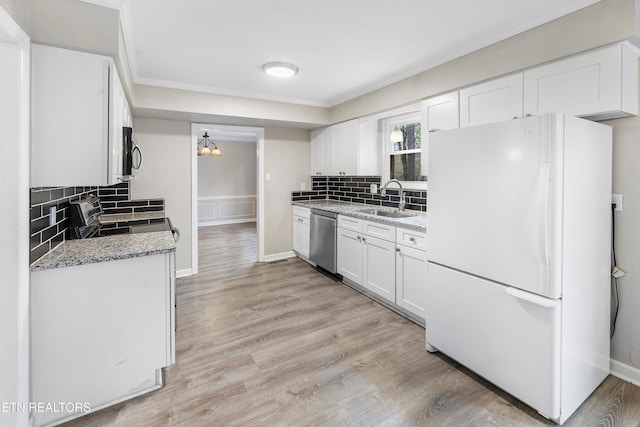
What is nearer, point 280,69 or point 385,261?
point 280,69

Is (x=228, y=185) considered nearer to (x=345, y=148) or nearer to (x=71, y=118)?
(x=345, y=148)

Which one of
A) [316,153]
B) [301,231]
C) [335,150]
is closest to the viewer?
[335,150]

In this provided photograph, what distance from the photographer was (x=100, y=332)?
1733mm

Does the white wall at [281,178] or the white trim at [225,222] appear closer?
the white wall at [281,178]

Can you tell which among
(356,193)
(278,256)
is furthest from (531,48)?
(278,256)

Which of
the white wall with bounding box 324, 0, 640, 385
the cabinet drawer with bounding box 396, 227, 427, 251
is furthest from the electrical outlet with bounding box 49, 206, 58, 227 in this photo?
Result: the white wall with bounding box 324, 0, 640, 385

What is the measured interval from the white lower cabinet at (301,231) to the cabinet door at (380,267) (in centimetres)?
134

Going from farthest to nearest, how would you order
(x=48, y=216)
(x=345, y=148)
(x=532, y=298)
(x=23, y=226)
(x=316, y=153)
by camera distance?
(x=316, y=153), (x=345, y=148), (x=48, y=216), (x=532, y=298), (x=23, y=226)

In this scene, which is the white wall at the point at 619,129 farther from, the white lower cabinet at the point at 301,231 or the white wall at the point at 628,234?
the white lower cabinet at the point at 301,231

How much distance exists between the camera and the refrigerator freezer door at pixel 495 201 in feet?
5.29

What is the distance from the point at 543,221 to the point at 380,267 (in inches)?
67.8

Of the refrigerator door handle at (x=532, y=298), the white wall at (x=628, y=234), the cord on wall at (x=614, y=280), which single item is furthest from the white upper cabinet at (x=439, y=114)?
the refrigerator door handle at (x=532, y=298)

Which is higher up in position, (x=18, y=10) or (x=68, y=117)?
(x=18, y=10)

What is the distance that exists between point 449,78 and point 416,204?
1.41m
